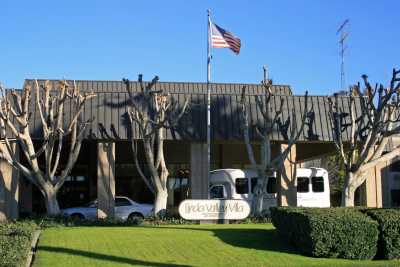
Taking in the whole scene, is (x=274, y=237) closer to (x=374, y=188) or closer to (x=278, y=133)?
(x=278, y=133)

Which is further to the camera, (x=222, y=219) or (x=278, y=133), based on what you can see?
(x=278, y=133)

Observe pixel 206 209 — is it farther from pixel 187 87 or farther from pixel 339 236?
pixel 187 87

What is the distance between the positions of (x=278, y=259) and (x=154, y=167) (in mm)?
12522

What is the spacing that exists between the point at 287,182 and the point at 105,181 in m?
8.61

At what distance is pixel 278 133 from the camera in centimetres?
2883

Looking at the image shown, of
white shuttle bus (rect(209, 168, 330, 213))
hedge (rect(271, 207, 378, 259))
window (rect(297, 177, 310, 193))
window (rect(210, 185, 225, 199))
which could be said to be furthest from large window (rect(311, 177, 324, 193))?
hedge (rect(271, 207, 378, 259))

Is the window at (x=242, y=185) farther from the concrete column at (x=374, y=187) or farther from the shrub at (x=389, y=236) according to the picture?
the shrub at (x=389, y=236)

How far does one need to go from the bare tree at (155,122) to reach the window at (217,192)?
14.2 ft

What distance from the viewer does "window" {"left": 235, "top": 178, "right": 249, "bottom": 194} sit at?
99.6 ft

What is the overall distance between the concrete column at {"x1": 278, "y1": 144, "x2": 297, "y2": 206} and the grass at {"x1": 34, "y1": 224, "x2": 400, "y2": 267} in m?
11.3

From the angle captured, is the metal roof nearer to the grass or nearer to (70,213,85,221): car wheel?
(70,213,85,221): car wheel

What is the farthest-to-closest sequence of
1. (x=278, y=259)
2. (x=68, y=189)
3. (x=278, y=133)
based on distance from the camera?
(x=68, y=189) → (x=278, y=133) → (x=278, y=259)

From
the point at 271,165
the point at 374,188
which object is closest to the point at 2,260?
the point at 271,165

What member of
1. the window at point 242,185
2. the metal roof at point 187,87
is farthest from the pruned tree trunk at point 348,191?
the metal roof at point 187,87
